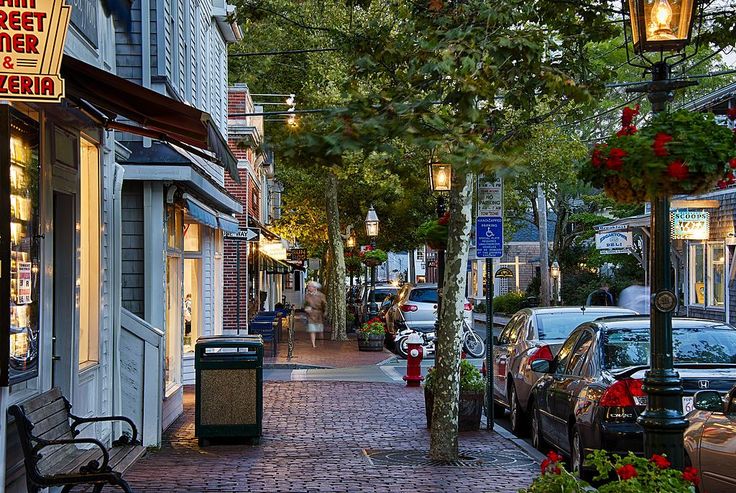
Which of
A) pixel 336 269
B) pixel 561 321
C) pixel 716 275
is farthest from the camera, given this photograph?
pixel 336 269

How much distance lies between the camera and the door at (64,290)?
405 inches

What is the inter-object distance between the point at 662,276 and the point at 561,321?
28.8 ft

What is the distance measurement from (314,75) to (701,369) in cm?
2645

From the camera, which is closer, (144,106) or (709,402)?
(709,402)

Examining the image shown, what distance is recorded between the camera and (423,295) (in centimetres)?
3153

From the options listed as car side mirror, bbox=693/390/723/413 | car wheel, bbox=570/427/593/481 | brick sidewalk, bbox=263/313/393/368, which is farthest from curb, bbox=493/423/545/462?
brick sidewalk, bbox=263/313/393/368

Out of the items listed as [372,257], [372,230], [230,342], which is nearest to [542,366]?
[230,342]

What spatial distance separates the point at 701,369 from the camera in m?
10.6

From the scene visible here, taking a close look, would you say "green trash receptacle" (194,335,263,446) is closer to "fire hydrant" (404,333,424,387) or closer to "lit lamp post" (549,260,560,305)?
"fire hydrant" (404,333,424,387)

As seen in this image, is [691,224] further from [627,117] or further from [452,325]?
[627,117]

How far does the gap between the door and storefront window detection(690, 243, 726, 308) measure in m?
22.2

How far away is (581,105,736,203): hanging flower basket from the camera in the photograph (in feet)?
22.3

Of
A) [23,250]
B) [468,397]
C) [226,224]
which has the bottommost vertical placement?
[468,397]

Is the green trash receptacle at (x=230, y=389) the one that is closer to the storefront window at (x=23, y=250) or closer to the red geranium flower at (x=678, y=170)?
the storefront window at (x=23, y=250)
